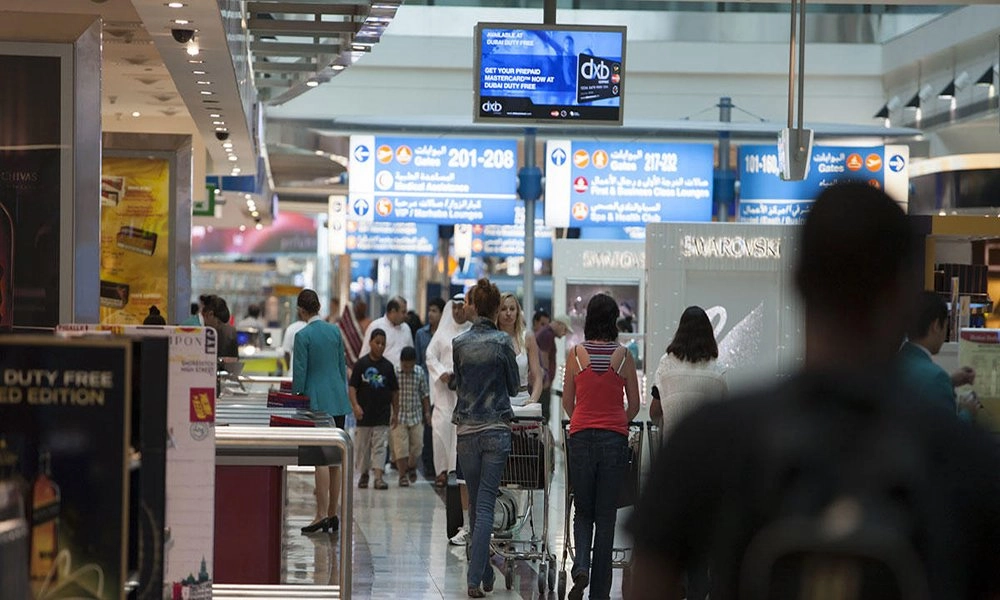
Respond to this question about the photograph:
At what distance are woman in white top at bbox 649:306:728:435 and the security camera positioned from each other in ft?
9.42

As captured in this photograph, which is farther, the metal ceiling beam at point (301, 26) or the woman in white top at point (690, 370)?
the metal ceiling beam at point (301, 26)

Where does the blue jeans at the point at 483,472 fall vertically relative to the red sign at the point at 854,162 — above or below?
Result: below

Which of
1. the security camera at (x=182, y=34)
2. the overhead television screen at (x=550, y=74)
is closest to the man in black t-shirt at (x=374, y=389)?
the overhead television screen at (x=550, y=74)

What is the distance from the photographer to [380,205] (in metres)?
17.7

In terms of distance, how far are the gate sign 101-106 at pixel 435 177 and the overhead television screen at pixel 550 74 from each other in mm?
6906

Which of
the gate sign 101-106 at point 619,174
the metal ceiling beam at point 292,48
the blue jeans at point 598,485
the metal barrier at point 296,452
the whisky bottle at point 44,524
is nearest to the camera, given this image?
the whisky bottle at point 44,524

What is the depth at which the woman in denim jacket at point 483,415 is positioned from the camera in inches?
325

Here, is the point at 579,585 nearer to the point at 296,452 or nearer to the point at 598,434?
the point at 598,434

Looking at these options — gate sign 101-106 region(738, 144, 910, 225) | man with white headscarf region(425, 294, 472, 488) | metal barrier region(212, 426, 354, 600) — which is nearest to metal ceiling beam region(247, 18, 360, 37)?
man with white headscarf region(425, 294, 472, 488)

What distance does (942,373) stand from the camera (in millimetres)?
5625

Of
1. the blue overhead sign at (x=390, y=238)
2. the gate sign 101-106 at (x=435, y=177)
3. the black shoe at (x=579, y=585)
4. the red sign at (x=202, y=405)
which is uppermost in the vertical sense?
the gate sign 101-106 at (x=435, y=177)

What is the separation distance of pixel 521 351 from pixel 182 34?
14.8 feet

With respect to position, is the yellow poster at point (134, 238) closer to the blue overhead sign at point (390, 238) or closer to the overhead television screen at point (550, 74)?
the overhead television screen at point (550, 74)

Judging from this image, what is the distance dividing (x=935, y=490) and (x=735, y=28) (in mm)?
20240
